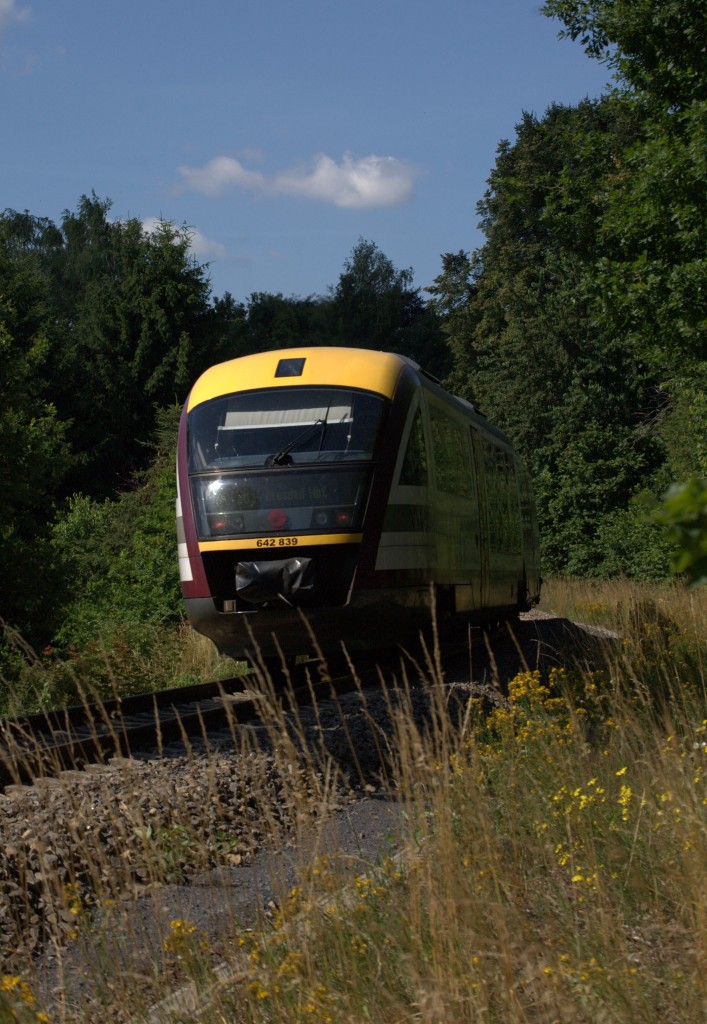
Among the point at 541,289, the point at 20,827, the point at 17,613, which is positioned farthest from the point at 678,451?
the point at 20,827

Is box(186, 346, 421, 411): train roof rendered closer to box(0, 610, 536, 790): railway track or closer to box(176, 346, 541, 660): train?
box(176, 346, 541, 660): train

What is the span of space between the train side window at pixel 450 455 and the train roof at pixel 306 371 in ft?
3.26

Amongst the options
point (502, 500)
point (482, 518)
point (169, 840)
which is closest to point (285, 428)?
point (482, 518)

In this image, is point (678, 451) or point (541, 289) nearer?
point (678, 451)

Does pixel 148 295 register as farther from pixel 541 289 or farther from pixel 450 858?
pixel 450 858

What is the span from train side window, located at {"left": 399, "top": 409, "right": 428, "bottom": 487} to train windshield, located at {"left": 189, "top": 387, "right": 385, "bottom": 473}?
456mm

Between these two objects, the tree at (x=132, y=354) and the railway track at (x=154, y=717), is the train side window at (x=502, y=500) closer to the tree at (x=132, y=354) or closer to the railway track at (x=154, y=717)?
the railway track at (x=154, y=717)

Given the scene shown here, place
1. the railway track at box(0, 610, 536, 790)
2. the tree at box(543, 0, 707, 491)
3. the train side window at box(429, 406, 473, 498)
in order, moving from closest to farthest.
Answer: the railway track at box(0, 610, 536, 790) < the train side window at box(429, 406, 473, 498) < the tree at box(543, 0, 707, 491)

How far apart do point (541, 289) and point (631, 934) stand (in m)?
41.2

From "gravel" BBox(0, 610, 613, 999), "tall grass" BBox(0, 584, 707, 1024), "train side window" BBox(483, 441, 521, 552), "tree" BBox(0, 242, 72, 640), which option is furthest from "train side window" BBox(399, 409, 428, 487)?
"tree" BBox(0, 242, 72, 640)

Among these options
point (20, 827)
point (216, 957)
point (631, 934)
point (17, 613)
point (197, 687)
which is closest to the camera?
point (631, 934)

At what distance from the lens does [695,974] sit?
→ 10.8 feet

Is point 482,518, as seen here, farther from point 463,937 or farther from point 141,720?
point 463,937

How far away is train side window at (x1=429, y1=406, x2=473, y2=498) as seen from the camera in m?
12.3
